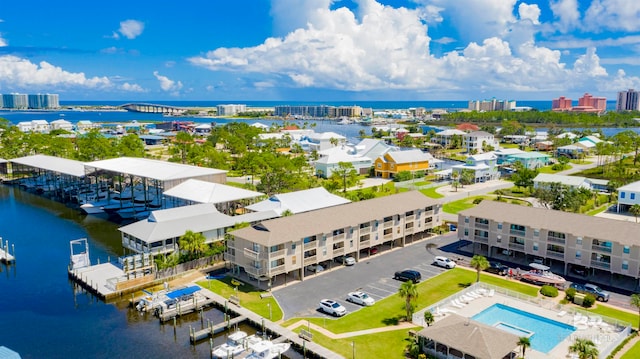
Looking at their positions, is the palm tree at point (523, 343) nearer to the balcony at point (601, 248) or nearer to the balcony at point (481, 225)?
the balcony at point (601, 248)

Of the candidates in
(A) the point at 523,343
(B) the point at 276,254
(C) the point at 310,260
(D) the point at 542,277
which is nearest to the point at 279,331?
(B) the point at 276,254

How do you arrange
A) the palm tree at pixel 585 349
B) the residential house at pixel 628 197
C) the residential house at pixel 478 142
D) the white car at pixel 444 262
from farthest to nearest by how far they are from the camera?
1. the residential house at pixel 478 142
2. the residential house at pixel 628 197
3. the white car at pixel 444 262
4. the palm tree at pixel 585 349

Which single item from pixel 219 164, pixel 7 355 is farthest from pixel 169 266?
pixel 219 164

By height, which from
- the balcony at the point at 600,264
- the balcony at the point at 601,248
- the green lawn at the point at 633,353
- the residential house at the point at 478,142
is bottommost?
the green lawn at the point at 633,353

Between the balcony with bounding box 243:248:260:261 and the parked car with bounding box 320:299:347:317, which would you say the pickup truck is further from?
the balcony with bounding box 243:248:260:261

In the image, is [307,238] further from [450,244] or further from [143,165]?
[143,165]

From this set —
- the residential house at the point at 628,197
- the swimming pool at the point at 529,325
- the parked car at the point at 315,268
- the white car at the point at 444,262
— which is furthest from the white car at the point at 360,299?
the residential house at the point at 628,197

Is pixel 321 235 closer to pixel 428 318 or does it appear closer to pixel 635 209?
pixel 428 318
